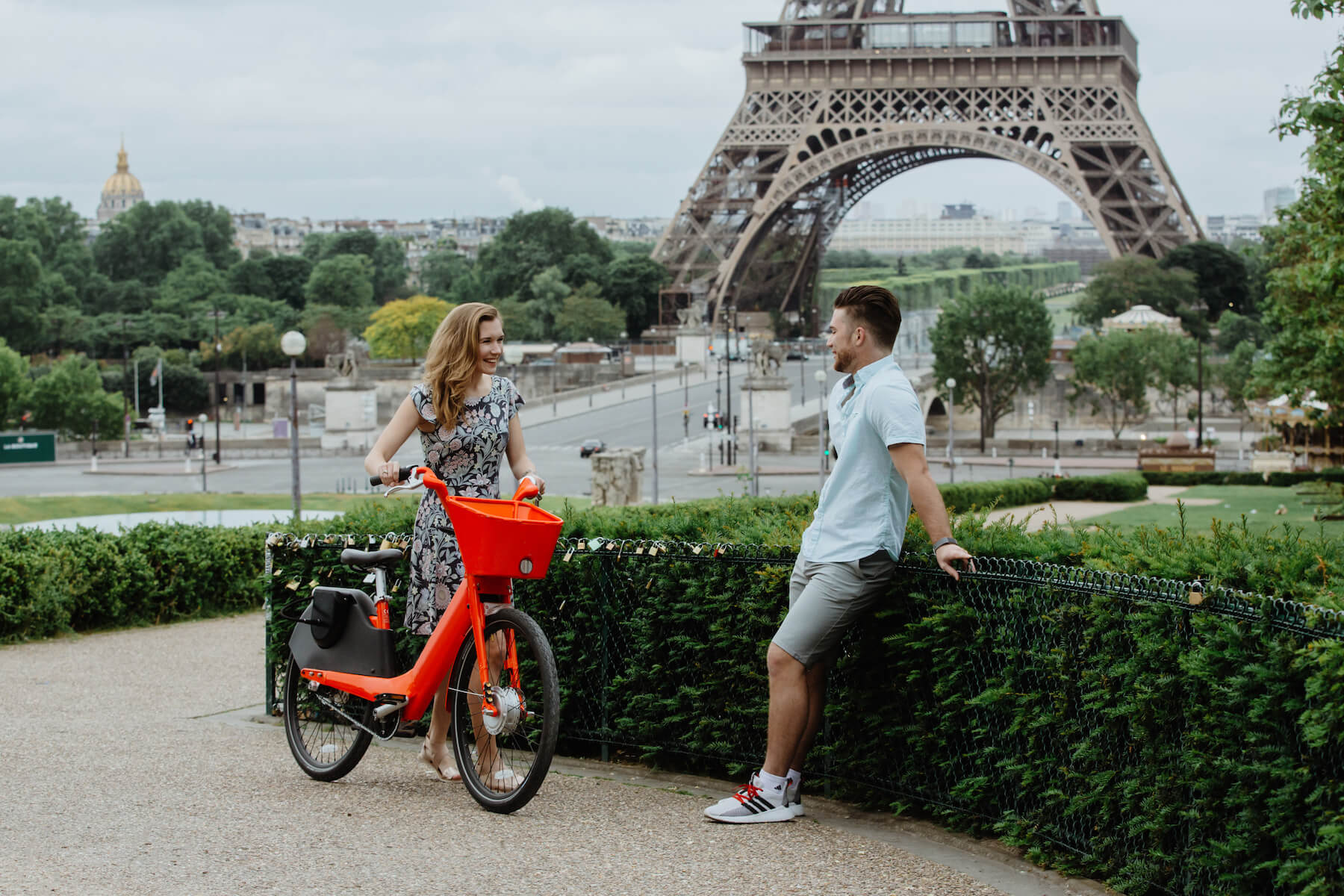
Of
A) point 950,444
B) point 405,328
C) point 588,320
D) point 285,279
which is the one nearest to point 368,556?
point 950,444

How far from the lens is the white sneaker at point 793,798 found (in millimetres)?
5051

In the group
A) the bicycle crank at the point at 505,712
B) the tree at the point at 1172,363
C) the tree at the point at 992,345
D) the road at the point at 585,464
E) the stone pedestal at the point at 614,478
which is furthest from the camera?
the tree at the point at 1172,363

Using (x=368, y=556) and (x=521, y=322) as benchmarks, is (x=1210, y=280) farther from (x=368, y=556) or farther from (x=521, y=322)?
(x=368, y=556)

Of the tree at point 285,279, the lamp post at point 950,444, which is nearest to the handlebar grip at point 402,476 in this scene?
the lamp post at point 950,444

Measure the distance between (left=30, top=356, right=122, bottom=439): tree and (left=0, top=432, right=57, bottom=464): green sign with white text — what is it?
11311 mm

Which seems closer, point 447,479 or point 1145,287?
point 447,479

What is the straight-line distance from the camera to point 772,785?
197 inches

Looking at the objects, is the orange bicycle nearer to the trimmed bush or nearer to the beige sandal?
the beige sandal

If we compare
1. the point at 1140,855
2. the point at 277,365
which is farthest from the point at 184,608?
the point at 277,365

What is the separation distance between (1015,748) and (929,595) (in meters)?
0.55

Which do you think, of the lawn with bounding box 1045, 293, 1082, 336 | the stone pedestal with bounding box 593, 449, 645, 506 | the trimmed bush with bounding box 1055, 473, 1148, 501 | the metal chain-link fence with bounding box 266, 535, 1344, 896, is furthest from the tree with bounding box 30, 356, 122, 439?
the metal chain-link fence with bounding box 266, 535, 1344, 896

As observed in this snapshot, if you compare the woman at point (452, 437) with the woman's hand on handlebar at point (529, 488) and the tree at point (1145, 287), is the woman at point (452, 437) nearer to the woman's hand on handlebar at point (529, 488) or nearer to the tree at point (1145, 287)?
the woman's hand on handlebar at point (529, 488)

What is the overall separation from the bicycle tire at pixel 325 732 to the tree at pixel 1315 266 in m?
9.86

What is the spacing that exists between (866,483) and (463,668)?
1582mm
